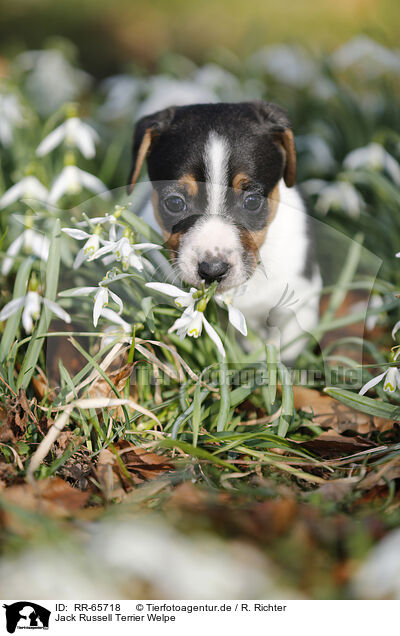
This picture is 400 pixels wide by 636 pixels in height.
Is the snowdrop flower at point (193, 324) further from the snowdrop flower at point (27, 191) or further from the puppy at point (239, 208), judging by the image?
the snowdrop flower at point (27, 191)

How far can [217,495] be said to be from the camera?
1.99 meters

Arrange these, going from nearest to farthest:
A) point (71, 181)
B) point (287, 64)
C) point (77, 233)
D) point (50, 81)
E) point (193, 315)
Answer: point (193, 315) → point (77, 233) → point (71, 181) → point (287, 64) → point (50, 81)

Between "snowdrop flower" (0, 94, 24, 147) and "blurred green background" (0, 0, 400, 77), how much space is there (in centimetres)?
138

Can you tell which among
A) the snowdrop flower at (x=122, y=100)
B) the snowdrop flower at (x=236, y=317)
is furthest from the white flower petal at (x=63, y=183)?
the snowdrop flower at (x=122, y=100)

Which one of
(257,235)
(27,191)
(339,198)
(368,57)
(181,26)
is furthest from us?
(181,26)

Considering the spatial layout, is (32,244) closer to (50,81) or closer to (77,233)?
(77,233)

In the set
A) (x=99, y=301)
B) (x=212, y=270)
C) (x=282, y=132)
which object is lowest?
(x=99, y=301)

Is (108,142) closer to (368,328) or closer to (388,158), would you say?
(388,158)

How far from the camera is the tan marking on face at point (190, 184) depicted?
236cm

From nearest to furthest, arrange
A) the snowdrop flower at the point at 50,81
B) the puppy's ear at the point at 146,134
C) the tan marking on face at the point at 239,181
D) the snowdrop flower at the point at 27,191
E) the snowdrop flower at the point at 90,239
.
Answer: the snowdrop flower at the point at 90,239 → the tan marking on face at the point at 239,181 → the puppy's ear at the point at 146,134 → the snowdrop flower at the point at 27,191 → the snowdrop flower at the point at 50,81

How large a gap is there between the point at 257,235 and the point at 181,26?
132 inches

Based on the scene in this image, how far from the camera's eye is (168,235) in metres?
2.48

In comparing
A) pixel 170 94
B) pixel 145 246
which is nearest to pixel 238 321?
pixel 145 246
